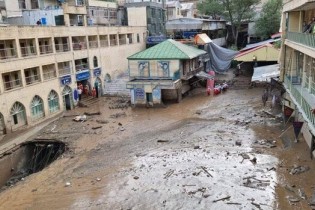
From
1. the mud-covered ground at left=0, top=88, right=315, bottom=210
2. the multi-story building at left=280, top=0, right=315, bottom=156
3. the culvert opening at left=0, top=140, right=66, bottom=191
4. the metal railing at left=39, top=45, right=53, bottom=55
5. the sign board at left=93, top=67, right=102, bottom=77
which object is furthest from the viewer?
the sign board at left=93, top=67, right=102, bottom=77

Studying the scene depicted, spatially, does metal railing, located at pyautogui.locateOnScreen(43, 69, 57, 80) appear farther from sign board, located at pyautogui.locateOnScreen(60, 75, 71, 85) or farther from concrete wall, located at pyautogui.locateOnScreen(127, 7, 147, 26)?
concrete wall, located at pyautogui.locateOnScreen(127, 7, 147, 26)

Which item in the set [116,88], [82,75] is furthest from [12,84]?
[116,88]

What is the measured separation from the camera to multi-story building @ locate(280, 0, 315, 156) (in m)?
17.8

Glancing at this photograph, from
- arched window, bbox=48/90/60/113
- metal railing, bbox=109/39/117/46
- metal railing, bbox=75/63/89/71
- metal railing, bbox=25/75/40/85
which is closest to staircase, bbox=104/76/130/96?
metal railing, bbox=75/63/89/71

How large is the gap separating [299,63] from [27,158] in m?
21.9

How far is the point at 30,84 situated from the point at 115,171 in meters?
14.4

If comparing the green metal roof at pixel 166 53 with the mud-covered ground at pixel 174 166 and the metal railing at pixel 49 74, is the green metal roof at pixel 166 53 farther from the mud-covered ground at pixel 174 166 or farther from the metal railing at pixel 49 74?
the metal railing at pixel 49 74

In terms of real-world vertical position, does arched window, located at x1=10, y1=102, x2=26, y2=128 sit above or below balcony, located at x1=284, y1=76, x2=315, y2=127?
below

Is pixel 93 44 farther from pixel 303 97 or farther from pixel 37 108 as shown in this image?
pixel 303 97

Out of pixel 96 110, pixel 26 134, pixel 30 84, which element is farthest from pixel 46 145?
pixel 96 110

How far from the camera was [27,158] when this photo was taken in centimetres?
2506

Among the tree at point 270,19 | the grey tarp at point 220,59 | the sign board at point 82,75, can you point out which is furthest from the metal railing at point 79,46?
the tree at point 270,19

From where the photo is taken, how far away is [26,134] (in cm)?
2678

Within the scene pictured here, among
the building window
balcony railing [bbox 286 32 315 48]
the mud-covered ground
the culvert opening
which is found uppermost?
the building window
